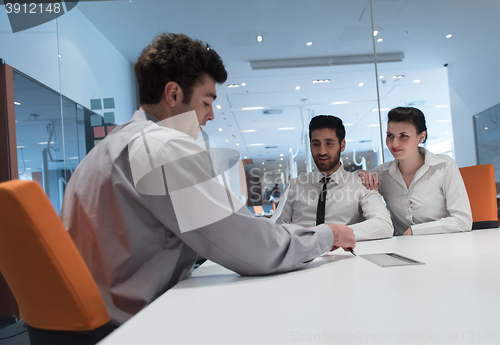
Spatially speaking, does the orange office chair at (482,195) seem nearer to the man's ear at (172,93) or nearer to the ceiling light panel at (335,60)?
the man's ear at (172,93)

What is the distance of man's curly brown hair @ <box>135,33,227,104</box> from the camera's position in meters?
1.02

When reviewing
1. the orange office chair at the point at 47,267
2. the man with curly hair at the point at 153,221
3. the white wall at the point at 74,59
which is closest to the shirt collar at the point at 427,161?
the man with curly hair at the point at 153,221

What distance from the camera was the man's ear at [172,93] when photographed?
1.02 m

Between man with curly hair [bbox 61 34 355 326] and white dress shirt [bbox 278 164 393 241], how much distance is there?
1.17 meters

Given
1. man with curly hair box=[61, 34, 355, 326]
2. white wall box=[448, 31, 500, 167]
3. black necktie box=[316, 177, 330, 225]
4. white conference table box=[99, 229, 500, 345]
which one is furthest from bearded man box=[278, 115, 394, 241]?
white wall box=[448, 31, 500, 167]

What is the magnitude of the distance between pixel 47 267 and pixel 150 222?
0.24 metres

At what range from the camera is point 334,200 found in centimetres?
204

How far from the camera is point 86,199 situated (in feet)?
2.52

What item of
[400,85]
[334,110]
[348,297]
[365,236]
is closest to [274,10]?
[334,110]

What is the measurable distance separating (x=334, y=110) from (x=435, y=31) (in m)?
1.60

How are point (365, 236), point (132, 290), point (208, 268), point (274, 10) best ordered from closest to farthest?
point (132, 290), point (208, 268), point (365, 236), point (274, 10)

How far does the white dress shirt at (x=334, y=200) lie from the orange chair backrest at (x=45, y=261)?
4.85 ft

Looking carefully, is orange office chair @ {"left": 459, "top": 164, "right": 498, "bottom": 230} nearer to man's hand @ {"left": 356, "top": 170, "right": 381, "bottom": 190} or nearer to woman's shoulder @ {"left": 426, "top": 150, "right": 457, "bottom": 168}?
woman's shoulder @ {"left": 426, "top": 150, "right": 457, "bottom": 168}

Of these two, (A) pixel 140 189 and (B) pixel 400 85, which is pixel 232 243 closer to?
(A) pixel 140 189
